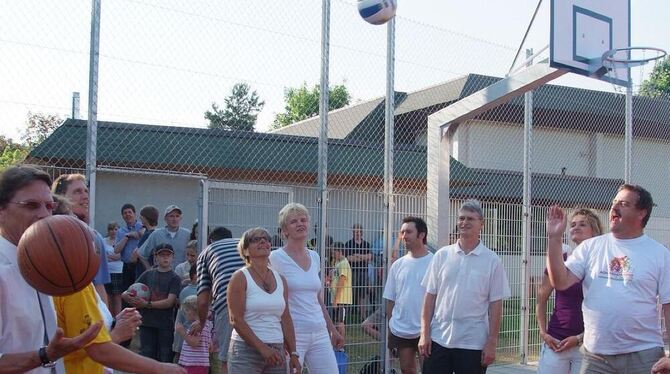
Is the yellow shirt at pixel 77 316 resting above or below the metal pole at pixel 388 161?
below

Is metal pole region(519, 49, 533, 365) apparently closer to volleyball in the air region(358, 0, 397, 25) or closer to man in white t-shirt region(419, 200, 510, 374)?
volleyball in the air region(358, 0, 397, 25)

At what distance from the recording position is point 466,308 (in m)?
6.34

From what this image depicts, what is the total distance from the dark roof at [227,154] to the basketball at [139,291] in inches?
52.8

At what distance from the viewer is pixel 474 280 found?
6.38 meters

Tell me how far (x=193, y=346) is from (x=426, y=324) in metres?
2.46

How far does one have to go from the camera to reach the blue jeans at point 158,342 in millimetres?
8508

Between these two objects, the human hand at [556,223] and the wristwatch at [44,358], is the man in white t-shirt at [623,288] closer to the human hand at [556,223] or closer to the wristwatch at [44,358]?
the human hand at [556,223]

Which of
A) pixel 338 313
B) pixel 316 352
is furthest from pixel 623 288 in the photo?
pixel 338 313

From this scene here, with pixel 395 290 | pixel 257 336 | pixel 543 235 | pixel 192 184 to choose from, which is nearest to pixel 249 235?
pixel 257 336

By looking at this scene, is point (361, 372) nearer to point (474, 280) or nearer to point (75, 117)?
point (474, 280)

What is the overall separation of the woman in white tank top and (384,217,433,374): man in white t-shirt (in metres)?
1.77

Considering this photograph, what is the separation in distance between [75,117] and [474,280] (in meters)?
4.52

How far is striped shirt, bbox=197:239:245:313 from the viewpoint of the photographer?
21.7ft

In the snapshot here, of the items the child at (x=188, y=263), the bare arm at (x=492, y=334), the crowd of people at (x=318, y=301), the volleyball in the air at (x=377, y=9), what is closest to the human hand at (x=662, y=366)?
the crowd of people at (x=318, y=301)
